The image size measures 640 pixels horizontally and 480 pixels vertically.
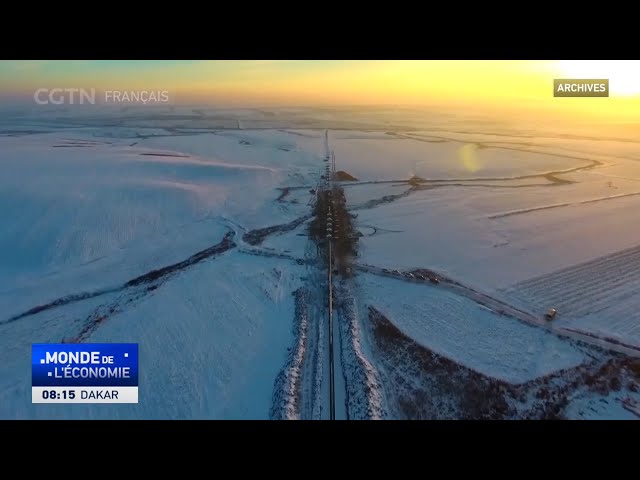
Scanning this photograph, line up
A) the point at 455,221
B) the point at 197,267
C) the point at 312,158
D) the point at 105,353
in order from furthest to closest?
the point at 312,158 < the point at 455,221 < the point at 197,267 < the point at 105,353

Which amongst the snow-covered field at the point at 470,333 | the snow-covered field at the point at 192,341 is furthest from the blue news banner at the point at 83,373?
the snow-covered field at the point at 470,333

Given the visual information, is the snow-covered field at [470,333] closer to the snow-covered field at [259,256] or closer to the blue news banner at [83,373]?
the snow-covered field at [259,256]

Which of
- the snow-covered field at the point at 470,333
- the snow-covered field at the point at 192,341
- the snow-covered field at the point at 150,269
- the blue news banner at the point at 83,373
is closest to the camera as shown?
the blue news banner at the point at 83,373

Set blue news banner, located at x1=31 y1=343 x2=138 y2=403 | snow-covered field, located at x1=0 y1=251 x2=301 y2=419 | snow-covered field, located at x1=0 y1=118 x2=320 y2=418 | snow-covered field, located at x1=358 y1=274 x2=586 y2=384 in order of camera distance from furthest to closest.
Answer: snow-covered field, located at x1=358 y1=274 x2=586 y2=384, snow-covered field, located at x1=0 y1=118 x2=320 y2=418, snow-covered field, located at x1=0 y1=251 x2=301 y2=419, blue news banner, located at x1=31 y1=343 x2=138 y2=403

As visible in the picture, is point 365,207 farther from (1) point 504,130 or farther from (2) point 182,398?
(1) point 504,130

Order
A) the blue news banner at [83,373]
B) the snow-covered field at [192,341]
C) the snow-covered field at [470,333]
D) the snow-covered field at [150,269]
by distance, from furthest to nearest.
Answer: the snow-covered field at [470,333] < the snow-covered field at [150,269] < the snow-covered field at [192,341] < the blue news banner at [83,373]

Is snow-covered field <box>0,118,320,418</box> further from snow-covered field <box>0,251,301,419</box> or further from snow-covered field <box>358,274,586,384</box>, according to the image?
snow-covered field <box>358,274,586,384</box>

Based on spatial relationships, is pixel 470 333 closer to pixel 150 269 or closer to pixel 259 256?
pixel 259 256

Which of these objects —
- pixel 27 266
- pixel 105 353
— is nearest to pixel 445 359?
pixel 105 353

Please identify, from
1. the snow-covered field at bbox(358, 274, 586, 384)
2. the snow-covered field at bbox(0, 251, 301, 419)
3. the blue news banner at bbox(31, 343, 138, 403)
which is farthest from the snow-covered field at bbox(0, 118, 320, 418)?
the snow-covered field at bbox(358, 274, 586, 384)
